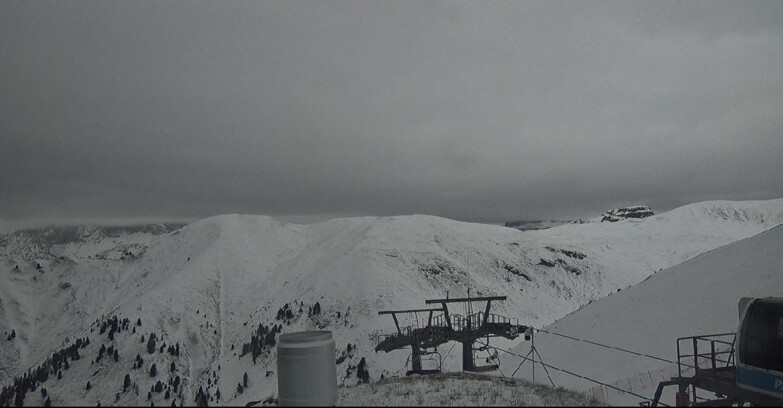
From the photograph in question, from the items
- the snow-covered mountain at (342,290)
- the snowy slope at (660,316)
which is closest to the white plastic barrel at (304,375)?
the snowy slope at (660,316)

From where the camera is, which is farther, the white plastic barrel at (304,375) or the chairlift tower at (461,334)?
the chairlift tower at (461,334)

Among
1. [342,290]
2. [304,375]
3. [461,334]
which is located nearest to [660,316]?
[461,334]

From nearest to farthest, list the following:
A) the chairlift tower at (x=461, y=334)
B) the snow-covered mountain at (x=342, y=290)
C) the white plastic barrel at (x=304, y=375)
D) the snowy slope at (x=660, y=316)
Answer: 1. the white plastic barrel at (x=304, y=375)
2. the snowy slope at (x=660, y=316)
3. the chairlift tower at (x=461, y=334)
4. the snow-covered mountain at (x=342, y=290)

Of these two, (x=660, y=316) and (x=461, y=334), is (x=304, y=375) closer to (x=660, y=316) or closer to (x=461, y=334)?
(x=461, y=334)

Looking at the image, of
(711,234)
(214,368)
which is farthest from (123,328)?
(711,234)

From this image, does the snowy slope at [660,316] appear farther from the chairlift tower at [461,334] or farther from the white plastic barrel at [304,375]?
the white plastic barrel at [304,375]
